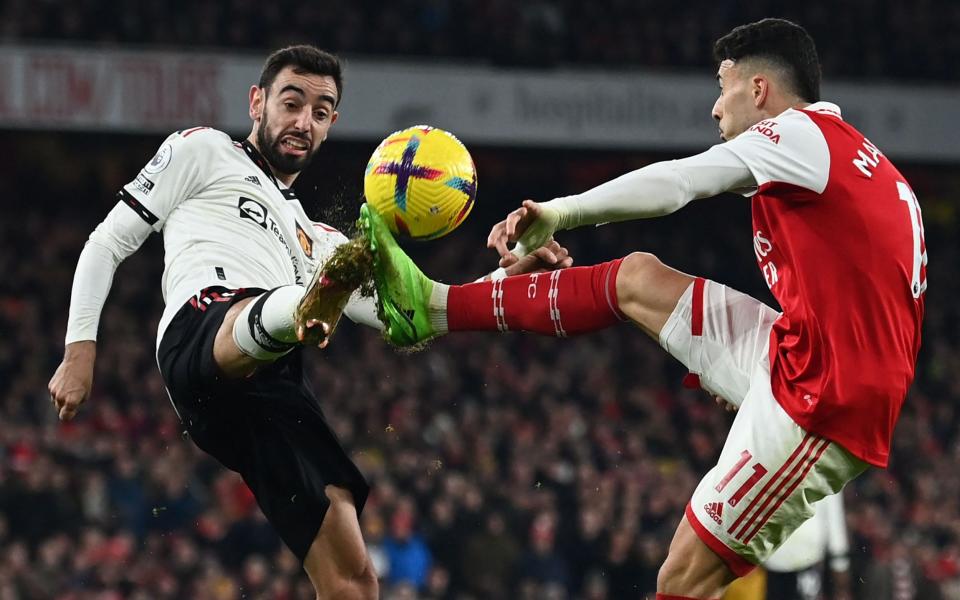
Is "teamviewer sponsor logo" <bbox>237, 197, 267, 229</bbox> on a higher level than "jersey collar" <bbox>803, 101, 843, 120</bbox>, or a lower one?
lower

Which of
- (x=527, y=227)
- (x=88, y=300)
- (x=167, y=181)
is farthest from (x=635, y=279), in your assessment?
(x=88, y=300)

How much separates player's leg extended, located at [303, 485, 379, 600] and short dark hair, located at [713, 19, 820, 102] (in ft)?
7.22

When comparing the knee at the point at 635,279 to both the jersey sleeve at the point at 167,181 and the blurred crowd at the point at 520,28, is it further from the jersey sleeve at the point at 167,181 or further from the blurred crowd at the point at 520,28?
the blurred crowd at the point at 520,28

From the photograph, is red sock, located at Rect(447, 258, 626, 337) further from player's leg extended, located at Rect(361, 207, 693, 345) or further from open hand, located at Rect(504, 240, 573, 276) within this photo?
open hand, located at Rect(504, 240, 573, 276)

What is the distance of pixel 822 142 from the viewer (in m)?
3.96

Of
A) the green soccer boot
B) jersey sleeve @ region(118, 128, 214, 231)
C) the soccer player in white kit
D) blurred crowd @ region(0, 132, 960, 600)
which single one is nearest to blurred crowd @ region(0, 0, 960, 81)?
blurred crowd @ region(0, 132, 960, 600)

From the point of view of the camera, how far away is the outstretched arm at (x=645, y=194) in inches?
153

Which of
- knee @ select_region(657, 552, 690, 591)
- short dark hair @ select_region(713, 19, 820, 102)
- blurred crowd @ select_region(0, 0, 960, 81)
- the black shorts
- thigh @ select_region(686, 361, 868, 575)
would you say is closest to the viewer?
thigh @ select_region(686, 361, 868, 575)

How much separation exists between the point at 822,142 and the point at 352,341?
37.5ft

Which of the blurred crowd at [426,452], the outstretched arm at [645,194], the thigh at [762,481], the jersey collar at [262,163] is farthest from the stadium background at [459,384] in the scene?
the thigh at [762,481]

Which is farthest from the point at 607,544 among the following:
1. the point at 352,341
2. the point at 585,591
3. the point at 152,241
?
the point at 152,241

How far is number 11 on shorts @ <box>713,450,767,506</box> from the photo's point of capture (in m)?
4.08

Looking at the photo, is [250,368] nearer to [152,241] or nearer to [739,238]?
[152,241]

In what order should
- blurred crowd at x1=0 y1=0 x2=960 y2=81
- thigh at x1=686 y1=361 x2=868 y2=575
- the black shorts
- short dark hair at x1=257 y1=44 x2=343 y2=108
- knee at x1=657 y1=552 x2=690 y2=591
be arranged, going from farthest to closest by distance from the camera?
1. blurred crowd at x1=0 y1=0 x2=960 y2=81
2. short dark hair at x1=257 y1=44 x2=343 y2=108
3. the black shorts
4. knee at x1=657 y1=552 x2=690 y2=591
5. thigh at x1=686 y1=361 x2=868 y2=575
